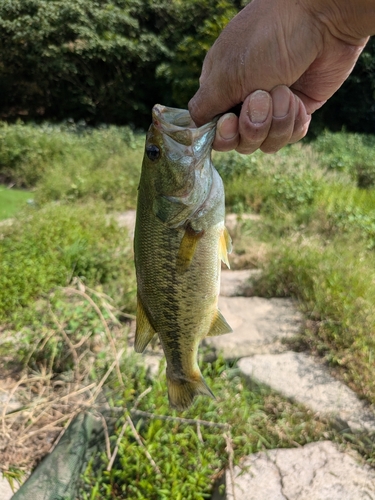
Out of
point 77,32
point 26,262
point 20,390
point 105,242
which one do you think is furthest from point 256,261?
point 77,32

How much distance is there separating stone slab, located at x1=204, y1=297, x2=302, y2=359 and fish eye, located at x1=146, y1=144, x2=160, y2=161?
6.99 ft

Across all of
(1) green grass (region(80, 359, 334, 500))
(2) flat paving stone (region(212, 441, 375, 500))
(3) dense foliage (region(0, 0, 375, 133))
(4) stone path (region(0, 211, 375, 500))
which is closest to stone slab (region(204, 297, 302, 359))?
(4) stone path (region(0, 211, 375, 500))

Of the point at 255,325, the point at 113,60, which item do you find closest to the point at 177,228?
the point at 255,325

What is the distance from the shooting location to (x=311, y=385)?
10.00 feet

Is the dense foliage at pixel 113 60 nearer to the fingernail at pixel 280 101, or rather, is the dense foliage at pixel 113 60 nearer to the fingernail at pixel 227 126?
the fingernail at pixel 280 101

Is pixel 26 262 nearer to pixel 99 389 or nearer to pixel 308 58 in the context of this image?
pixel 99 389

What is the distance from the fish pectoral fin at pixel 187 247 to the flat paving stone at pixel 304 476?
150 cm

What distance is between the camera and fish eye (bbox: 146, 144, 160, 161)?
1543 millimetres

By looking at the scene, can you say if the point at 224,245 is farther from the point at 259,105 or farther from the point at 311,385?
the point at 311,385

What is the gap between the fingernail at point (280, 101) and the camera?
1.66m

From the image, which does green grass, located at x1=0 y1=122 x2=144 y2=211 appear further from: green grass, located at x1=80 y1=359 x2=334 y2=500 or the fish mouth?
the fish mouth

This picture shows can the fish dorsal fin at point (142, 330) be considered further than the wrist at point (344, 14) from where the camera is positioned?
Yes

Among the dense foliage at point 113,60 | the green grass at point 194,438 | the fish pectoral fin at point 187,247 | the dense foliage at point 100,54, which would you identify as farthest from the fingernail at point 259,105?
the dense foliage at point 100,54

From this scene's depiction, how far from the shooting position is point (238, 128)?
1649 millimetres
